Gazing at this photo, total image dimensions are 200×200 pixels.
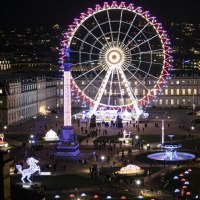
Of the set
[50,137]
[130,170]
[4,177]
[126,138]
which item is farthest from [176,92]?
[4,177]

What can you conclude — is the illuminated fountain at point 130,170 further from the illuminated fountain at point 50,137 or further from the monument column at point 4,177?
the monument column at point 4,177

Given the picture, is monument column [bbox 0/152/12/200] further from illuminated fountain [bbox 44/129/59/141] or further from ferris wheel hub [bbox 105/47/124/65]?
ferris wheel hub [bbox 105/47/124/65]

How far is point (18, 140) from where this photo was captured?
87250 mm

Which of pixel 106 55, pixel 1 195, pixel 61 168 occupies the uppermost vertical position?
pixel 106 55

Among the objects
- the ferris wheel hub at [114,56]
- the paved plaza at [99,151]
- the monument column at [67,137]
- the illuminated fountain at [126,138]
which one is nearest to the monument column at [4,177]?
the paved plaza at [99,151]

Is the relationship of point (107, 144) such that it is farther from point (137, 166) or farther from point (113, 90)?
point (113, 90)

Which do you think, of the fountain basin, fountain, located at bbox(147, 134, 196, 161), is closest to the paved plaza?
the fountain basin

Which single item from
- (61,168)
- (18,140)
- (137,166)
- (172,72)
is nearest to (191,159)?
(137,166)

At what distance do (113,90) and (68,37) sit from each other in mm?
54488

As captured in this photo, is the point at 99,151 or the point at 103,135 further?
the point at 103,135

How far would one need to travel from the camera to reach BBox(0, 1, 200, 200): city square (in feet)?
172

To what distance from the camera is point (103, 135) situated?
305 ft

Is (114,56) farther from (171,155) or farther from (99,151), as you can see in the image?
(171,155)

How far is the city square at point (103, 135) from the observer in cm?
5228
